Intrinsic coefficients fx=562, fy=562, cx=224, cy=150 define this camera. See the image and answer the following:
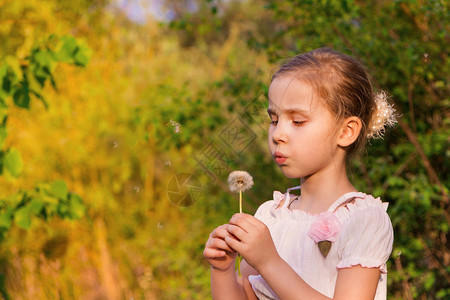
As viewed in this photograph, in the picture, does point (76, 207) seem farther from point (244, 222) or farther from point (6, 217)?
point (244, 222)

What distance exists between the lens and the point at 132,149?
514 centimetres

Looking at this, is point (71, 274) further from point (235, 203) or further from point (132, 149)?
point (235, 203)

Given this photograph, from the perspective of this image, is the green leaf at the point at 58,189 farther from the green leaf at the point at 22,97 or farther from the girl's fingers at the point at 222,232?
the girl's fingers at the point at 222,232

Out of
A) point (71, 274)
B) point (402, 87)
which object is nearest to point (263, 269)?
point (402, 87)

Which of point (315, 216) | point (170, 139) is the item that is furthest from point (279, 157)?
point (170, 139)

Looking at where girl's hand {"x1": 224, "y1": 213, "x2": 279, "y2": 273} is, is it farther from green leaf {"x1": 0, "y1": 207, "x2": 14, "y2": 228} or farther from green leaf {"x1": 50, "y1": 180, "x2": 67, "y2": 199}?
green leaf {"x1": 0, "y1": 207, "x2": 14, "y2": 228}

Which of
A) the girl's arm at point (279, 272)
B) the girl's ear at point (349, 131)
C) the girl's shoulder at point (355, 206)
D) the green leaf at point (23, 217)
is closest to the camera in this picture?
the girl's arm at point (279, 272)

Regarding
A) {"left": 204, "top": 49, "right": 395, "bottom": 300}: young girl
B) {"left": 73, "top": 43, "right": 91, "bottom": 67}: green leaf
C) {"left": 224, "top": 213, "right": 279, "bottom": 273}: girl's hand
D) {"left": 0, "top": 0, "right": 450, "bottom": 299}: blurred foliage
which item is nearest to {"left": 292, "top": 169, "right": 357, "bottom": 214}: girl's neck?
{"left": 204, "top": 49, "right": 395, "bottom": 300}: young girl

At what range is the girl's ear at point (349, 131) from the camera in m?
1.45

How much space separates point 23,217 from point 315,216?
138cm

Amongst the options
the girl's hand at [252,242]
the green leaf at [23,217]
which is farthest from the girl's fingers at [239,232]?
the green leaf at [23,217]

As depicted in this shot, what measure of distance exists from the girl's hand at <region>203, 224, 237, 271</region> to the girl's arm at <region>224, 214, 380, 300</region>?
4 cm

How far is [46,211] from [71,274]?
8.10 ft

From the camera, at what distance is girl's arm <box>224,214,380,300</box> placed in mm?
1245
